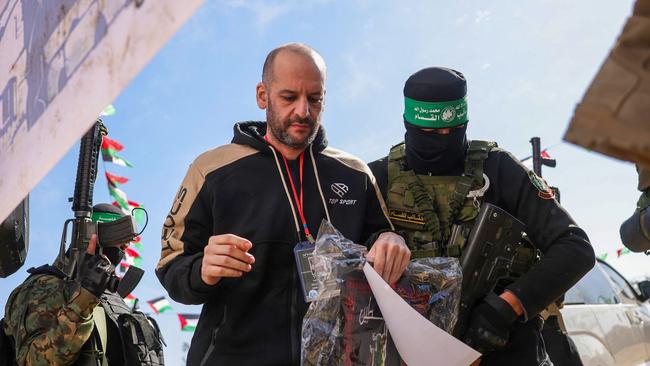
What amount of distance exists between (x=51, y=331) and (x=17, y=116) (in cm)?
253

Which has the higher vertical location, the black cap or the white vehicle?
the black cap

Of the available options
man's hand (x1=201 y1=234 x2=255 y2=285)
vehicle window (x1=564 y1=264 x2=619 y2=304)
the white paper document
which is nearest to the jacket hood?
man's hand (x1=201 y1=234 x2=255 y2=285)

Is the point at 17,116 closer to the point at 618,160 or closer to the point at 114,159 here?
the point at 618,160

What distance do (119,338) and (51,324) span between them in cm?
58

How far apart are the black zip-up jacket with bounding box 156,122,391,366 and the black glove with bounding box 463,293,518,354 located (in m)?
0.46

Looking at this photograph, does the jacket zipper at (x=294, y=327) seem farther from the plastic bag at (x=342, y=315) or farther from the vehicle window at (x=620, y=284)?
the vehicle window at (x=620, y=284)

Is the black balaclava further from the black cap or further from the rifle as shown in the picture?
the rifle

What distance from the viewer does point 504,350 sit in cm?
273

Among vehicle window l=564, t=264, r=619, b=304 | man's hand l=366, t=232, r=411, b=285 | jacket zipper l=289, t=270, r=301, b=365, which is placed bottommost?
vehicle window l=564, t=264, r=619, b=304

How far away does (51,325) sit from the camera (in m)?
3.82

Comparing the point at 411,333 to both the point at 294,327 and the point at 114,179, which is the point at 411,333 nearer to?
the point at 294,327

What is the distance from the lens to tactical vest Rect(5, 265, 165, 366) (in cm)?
402

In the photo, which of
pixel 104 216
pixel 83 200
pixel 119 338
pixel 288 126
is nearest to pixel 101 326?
pixel 119 338

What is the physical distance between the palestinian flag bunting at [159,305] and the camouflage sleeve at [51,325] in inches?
267
